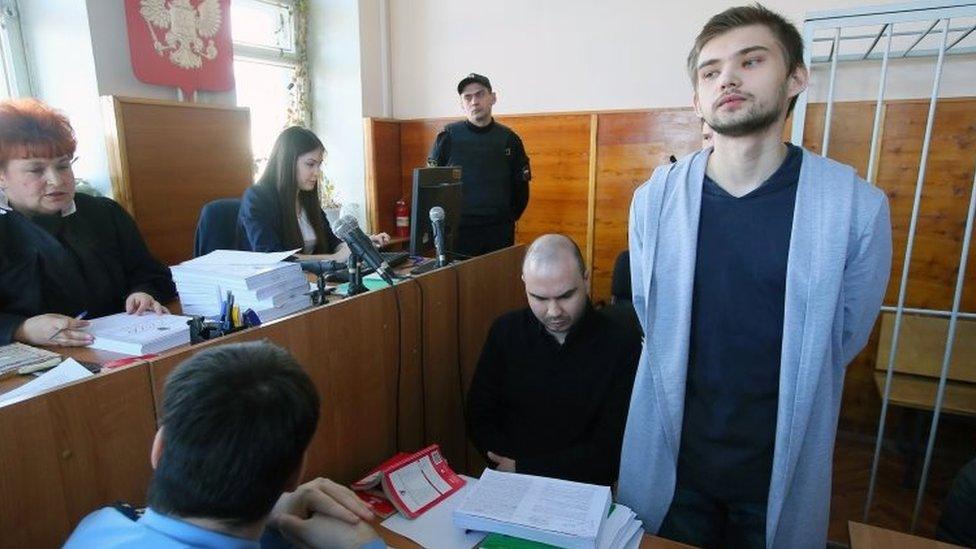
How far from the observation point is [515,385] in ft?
5.57

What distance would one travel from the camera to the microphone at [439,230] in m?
2.04

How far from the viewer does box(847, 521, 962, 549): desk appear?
1.04 meters

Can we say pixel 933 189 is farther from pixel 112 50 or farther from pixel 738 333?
pixel 112 50

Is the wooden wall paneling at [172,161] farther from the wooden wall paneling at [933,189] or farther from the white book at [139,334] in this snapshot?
the wooden wall paneling at [933,189]

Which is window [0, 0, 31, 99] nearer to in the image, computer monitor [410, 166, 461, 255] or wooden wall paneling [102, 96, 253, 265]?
wooden wall paneling [102, 96, 253, 265]

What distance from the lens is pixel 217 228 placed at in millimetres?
2609

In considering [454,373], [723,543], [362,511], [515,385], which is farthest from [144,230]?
[723,543]

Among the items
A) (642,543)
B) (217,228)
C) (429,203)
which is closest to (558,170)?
(429,203)

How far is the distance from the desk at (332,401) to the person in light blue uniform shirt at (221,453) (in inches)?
6.6

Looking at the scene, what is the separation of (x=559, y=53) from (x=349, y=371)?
3486 mm

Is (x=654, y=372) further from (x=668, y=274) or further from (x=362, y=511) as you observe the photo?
(x=362, y=511)

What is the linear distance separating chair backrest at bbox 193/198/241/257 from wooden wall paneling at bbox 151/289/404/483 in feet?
4.70

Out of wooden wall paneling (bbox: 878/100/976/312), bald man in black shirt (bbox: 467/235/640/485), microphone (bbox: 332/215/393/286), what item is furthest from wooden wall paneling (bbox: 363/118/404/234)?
wooden wall paneling (bbox: 878/100/976/312)

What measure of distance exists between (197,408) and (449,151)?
3.06 m
